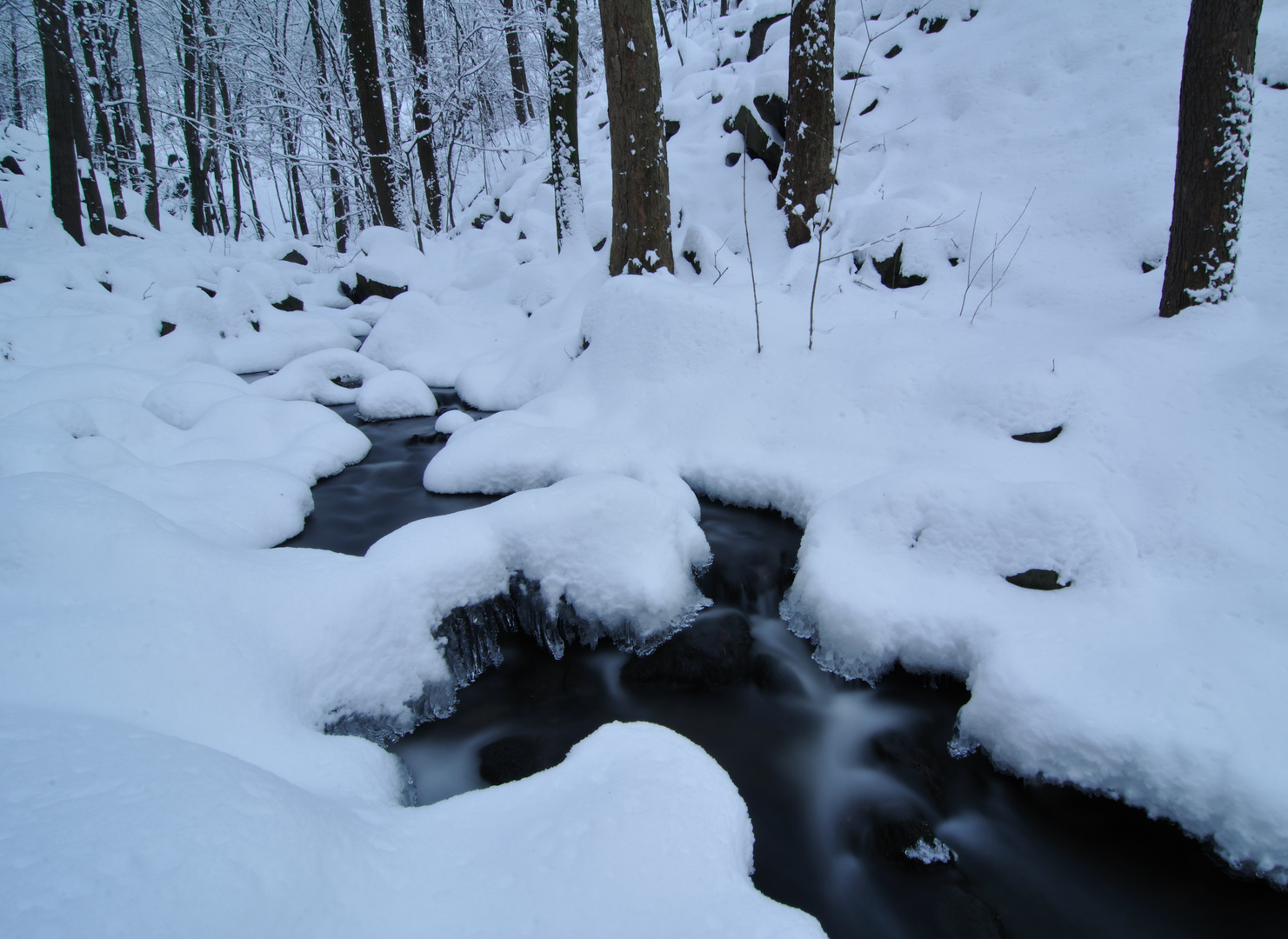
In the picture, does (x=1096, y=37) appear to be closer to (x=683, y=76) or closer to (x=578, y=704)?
(x=683, y=76)

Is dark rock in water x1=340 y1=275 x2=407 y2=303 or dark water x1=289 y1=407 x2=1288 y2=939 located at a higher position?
dark rock in water x1=340 y1=275 x2=407 y2=303

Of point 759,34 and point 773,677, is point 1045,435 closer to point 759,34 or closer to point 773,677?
point 773,677

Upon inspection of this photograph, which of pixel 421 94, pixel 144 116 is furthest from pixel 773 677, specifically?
pixel 144 116

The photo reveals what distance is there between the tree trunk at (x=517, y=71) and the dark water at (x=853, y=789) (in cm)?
1140

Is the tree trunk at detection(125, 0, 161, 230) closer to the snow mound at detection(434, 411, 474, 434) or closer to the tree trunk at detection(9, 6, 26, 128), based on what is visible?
the tree trunk at detection(9, 6, 26, 128)

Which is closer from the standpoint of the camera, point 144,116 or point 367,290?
point 367,290

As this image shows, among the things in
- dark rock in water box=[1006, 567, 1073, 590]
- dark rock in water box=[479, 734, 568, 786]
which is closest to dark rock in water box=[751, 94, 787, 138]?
dark rock in water box=[1006, 567, 1073, 590]

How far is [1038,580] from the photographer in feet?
9.54

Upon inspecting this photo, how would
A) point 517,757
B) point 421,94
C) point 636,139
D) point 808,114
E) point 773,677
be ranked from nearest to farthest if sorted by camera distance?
point 517,757, point 773,677, point 636,139, point 808,114, point 421,94

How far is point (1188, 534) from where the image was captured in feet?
9.73

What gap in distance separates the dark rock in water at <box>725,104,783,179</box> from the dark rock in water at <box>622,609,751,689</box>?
7.20 m

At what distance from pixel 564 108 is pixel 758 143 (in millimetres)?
2850

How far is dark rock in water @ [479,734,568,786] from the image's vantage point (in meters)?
2.56

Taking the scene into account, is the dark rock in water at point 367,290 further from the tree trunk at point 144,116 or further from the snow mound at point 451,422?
the tree trunk at point 144,116
